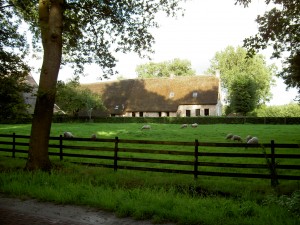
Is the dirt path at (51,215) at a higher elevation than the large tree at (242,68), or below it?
below

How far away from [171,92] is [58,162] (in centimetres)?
4864

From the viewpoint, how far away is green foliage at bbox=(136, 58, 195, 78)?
8688 cm

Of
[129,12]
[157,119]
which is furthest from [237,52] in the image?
[129,12]

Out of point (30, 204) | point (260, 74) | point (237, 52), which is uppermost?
point (237, 52)

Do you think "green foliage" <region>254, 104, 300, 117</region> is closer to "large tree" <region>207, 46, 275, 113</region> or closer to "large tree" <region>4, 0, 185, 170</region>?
"large tree" <region>207, 46, 275, 113</region>

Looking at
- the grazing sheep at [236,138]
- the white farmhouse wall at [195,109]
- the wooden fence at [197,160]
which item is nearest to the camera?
the wooden fence at [197,160]

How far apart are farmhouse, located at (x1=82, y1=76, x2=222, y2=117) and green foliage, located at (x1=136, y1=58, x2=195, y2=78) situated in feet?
81.9

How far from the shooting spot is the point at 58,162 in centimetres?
1220

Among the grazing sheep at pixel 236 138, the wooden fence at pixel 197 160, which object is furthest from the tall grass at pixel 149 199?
the grazing sheep at pixel 236 138

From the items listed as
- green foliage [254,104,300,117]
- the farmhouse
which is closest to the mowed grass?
the farmhouse

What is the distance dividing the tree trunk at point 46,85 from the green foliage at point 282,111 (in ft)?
163

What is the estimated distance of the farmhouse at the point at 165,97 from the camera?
184 feet

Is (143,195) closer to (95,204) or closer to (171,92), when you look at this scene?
(95,204)

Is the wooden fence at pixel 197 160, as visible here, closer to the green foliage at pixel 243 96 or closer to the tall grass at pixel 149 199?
the tall grass at pixel 149 199
